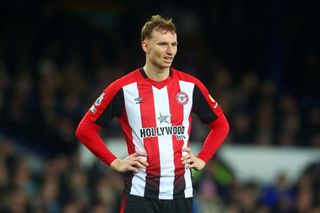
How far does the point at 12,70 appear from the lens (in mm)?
14688

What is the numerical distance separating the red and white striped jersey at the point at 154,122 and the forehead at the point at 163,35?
0.99ft

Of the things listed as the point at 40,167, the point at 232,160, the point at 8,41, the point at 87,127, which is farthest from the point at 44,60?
the point at 87,127

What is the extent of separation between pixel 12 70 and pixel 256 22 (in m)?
4.68

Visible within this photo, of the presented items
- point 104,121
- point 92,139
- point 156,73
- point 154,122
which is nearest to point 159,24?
point 156,73

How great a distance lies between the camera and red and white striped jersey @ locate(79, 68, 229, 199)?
6910 mm

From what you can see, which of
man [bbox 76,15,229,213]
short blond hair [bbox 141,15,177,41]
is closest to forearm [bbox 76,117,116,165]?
man [bbox 76,15,229,213]

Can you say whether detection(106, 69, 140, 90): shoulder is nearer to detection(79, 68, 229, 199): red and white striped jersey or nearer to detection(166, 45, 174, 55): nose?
detection(79, 68, 229, 199): red and white striped jersey

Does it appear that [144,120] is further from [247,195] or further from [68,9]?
[68,9]

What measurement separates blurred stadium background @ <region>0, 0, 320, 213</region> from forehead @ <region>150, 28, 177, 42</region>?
5.29m

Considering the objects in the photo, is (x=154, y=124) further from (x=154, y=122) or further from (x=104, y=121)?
(x=104, y=121)

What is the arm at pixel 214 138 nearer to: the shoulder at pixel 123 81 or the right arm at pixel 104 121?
the right arm at pixel 104 121

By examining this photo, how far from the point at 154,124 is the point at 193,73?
8376mm

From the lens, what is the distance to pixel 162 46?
22.5 ft

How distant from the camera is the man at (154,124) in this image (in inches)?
271
